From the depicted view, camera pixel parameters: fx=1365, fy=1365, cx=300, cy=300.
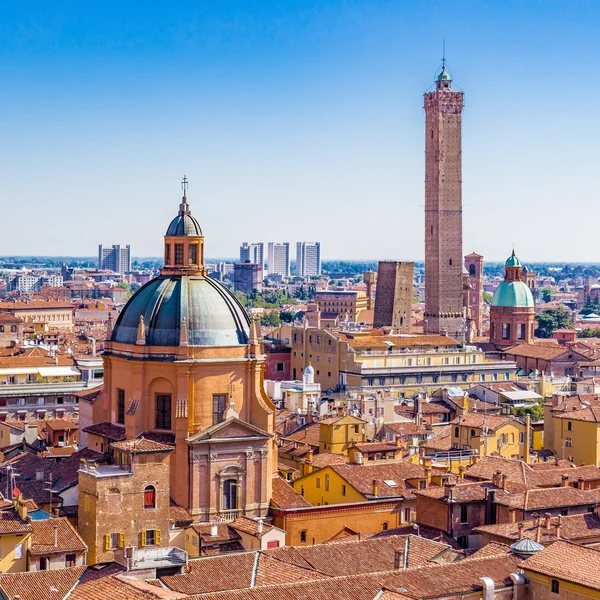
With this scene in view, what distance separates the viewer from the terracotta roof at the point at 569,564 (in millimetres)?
21812

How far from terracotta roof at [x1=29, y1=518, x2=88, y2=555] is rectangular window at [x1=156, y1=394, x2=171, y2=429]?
5.05m

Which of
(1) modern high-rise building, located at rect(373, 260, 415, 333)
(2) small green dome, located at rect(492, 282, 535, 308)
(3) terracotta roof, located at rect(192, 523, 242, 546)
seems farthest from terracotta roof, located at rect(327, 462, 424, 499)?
(1) modern high-rise building, located at rect(373, 260, 415, 333)

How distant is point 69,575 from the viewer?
952 inches

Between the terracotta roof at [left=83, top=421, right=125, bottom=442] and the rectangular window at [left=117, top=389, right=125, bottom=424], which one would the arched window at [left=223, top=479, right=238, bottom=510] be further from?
the rectangular window at [left=117, top=389, right=125, bottom=424]

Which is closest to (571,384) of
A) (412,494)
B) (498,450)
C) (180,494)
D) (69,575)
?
(498,450)

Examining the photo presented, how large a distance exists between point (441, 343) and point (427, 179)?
1807cm

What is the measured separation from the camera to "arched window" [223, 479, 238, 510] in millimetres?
32906

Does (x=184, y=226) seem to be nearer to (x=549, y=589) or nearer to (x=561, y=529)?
(x=561, y=529)

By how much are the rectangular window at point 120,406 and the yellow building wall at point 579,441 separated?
16481 mm

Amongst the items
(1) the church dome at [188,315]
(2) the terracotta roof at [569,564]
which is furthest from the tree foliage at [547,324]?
(2) the terracotta roof at [569,564]

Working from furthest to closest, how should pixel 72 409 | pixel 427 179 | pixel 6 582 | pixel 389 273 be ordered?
pixel 389 273 < pixel 427 179 < pixel 72 409 < pixel 6 582

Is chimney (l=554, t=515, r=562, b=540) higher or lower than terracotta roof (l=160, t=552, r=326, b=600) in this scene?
higher

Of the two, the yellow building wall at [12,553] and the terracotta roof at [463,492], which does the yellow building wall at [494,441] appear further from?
the yellow building wall at [12,553]

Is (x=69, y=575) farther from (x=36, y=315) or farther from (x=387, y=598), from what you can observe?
(x=36, y=315)
